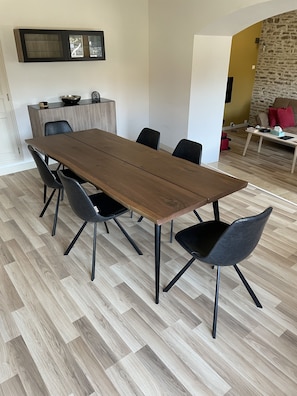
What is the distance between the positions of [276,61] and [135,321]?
22.3ft

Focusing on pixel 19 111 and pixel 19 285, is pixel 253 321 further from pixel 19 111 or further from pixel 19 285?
pixel 19 111

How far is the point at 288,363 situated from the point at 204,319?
55 centimetres

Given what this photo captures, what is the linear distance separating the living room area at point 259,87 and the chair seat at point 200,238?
102 inches

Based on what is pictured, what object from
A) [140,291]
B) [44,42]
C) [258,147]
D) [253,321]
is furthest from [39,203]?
[258,147]

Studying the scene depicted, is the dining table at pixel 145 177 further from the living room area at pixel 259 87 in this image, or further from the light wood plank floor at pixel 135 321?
the living room area at pixel 259 87

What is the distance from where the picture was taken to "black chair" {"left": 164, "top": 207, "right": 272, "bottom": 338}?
1586mm

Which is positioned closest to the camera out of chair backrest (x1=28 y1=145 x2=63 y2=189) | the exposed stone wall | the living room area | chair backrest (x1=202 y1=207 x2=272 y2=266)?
chair backrest (x1=202 y1=207 x2=272 y2=266)

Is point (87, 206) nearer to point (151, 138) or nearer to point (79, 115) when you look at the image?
point (151, 138)

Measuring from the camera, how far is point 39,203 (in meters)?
3.51

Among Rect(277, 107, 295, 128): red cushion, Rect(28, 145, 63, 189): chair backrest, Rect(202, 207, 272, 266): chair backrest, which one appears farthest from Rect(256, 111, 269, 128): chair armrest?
Rect(202, 207, 272, 266): chair backrest

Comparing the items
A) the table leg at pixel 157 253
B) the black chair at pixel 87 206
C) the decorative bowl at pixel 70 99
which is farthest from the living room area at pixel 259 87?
the table leg at pixel 157 253

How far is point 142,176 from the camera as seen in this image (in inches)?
90.3

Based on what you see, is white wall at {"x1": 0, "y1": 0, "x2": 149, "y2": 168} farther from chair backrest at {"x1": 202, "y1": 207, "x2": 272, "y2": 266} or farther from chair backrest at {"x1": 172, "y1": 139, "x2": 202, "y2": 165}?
chair backrest at {"x1": 202, "y1": 207, "x2": 272, "y2": 266}

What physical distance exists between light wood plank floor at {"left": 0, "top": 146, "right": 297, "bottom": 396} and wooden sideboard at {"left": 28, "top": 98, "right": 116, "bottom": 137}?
181 cm
